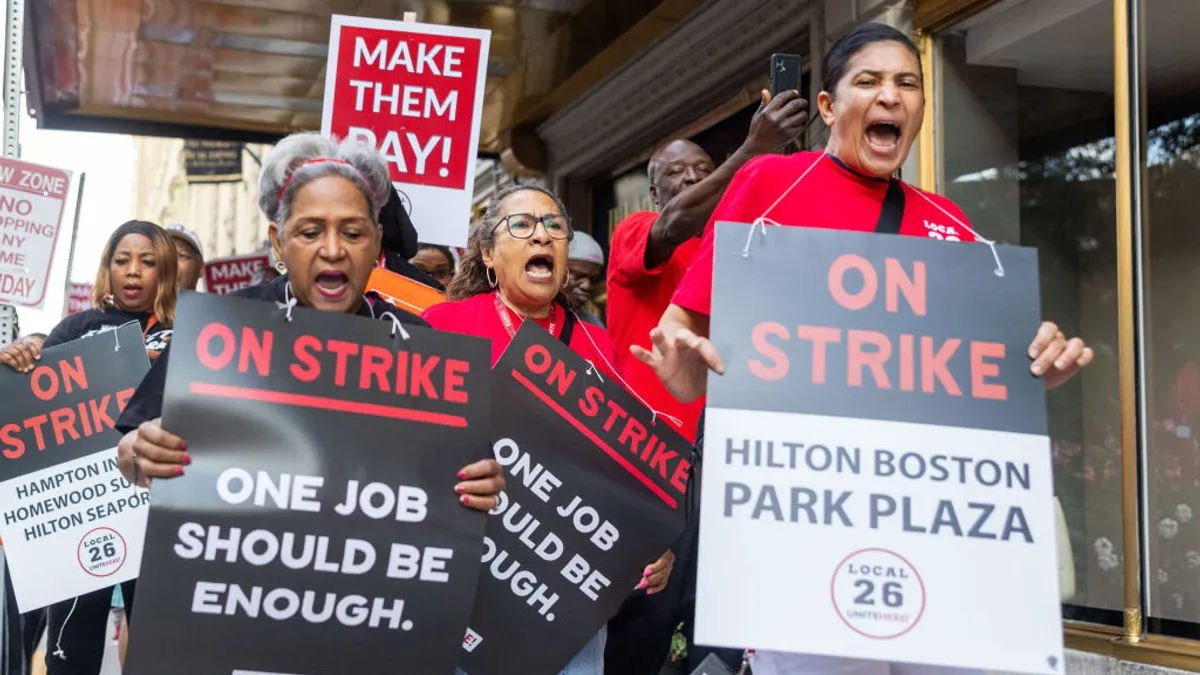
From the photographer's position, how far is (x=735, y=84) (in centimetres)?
1009

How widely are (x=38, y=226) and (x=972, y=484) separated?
5645 millimetres

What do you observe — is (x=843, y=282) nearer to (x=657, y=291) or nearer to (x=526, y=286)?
(x=526, y=286)

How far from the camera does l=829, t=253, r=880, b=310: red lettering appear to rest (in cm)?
299

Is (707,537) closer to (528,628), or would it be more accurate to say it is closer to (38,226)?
(528,628)

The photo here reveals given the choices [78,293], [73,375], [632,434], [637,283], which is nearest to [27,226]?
[73,375]

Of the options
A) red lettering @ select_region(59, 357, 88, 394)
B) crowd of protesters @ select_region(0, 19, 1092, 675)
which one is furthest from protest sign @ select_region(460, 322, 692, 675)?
red lettering @ select_region(59, 357, 88, 394)

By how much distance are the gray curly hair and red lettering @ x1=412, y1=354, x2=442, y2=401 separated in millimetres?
423

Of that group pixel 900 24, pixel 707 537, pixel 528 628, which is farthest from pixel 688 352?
pixel 900 24

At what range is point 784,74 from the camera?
4355 millimetres

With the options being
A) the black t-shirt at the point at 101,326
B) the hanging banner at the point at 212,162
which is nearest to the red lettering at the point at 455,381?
the black t-shirt at the point at 101,326

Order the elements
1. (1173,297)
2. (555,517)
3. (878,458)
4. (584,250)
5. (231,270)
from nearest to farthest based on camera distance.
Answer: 1. (878,458)
2. (555,517)
3. (1173,297)
4. (584,250)
5. (231,270)

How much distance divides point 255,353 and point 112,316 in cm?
336

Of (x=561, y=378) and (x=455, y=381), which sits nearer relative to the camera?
(x=455, y=381)

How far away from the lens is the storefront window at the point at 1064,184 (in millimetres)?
6457
